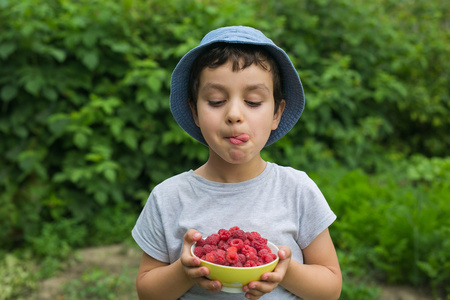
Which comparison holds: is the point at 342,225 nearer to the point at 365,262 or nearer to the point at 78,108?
the point at 365,262

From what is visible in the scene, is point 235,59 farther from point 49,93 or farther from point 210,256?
point 49,93

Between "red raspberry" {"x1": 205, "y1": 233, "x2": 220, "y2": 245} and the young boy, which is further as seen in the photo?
the young boy

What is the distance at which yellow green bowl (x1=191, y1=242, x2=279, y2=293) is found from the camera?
1.31m

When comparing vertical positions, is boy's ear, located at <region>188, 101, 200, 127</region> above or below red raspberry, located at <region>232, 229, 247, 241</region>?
above

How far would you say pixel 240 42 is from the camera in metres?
1.54

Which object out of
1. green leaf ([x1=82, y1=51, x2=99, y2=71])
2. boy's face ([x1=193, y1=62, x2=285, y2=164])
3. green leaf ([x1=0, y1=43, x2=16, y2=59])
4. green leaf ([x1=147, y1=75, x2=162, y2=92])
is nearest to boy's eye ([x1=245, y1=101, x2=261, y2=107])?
boy's face ([x1=193, y1=62, x2=285, y2=164])

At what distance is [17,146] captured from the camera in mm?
4152

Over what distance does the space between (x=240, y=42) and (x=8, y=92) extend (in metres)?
3.08

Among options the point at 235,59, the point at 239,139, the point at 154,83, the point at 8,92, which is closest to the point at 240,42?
the point at 235,59

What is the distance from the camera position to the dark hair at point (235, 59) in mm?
1545

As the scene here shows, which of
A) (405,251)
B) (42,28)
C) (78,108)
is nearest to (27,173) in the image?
(78,108)

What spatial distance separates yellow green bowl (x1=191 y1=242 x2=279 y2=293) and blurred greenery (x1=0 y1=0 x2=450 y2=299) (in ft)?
6.54

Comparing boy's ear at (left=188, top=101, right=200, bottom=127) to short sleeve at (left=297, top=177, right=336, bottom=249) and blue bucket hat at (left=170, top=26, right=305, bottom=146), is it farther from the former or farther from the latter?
short sleeve at (left=297, top=177, right=336, bottom=249)

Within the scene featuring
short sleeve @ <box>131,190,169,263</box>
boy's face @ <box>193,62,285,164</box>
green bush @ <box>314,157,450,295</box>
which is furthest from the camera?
green bush @ <box>314,157,450,295</box>
